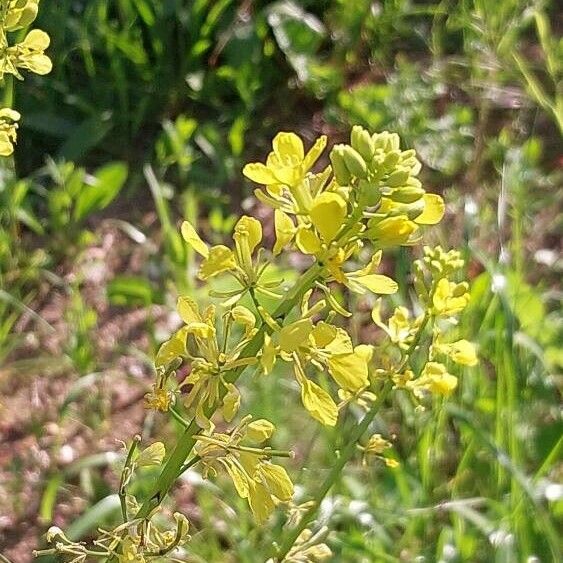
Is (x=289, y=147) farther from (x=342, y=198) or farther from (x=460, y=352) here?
(x=460, y=352)

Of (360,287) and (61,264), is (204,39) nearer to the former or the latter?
(61,264)

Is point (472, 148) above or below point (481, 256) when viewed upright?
below

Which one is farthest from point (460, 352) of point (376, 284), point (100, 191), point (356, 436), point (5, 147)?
point (100, 191)

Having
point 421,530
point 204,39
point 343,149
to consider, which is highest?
point 343,149

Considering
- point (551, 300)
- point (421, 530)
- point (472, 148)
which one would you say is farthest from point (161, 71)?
point (421, 530)

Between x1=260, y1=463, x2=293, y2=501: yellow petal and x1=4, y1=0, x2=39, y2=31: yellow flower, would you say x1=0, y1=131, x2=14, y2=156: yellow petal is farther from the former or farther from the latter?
x1=260, y1=463, x2=293, y2=501: yellow petal

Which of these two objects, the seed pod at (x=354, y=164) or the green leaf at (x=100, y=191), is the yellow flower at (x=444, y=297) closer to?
the seed pod at (x=354, y=164)

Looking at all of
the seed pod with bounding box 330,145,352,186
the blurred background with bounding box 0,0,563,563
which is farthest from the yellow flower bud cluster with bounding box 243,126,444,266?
→ the blurred background with bounding box 0,0,563,563
